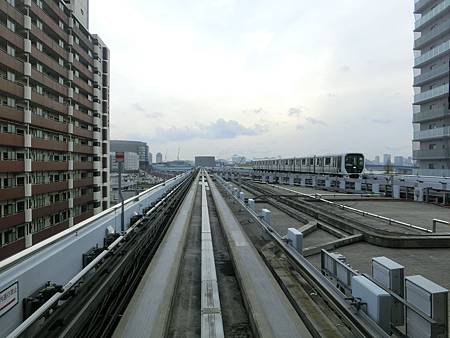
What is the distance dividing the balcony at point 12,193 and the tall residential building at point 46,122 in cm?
Result: 7

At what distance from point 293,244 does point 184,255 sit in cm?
301

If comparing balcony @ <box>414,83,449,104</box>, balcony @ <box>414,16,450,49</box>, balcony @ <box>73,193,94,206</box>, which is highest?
balcony @ <box>414,16,450,49</box>

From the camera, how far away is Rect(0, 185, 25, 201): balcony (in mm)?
24547

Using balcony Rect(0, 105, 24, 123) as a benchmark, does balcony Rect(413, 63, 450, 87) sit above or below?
above

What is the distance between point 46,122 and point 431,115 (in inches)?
1569

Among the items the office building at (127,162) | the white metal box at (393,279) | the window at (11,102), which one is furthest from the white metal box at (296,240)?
the window at (11,102)

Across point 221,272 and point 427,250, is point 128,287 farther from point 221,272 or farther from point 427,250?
point 427,250

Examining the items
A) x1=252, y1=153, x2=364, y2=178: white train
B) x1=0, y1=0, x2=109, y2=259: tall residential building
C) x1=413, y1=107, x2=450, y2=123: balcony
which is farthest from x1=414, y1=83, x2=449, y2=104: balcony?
x1=0, y1=0, x2=109, y2=259: tall residential building

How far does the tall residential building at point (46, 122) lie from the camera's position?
2591 cm

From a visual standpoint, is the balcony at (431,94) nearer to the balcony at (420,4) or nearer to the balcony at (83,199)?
the balcony at (420,4)

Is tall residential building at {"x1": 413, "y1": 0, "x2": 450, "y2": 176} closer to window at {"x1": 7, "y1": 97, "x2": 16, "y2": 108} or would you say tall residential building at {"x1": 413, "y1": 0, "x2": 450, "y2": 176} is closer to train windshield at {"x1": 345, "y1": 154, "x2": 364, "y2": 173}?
train windshield at {"x1": 345, "y1": 154, "x2": 364, "y2": 173}

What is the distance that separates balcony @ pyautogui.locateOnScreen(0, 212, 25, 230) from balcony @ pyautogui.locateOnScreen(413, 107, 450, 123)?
4049 centimetres

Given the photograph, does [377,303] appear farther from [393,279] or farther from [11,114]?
[11,114]

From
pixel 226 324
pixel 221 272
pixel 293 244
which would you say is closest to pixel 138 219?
pixel 221 272
